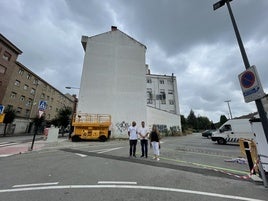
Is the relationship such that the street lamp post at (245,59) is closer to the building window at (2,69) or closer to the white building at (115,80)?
the white building at (115,80)

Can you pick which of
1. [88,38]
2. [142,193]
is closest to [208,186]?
[142,193]

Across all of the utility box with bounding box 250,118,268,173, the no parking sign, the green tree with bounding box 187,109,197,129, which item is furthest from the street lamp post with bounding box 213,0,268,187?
the green tree with bounding box 187,109,197,129

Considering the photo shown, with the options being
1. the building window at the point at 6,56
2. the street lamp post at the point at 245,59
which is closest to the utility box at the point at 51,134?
the street lamp post at the point at 245,59

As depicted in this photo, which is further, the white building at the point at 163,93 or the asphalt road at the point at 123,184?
the white building at the point at 163,93

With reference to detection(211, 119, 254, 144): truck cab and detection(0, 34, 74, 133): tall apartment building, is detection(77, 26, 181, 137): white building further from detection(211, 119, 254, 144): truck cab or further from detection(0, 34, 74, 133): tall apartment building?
detection(0, 34, 74, 133): tall apartment building

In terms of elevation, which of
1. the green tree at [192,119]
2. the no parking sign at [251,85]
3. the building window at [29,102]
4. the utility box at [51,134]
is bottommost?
the utility box at [51,134]

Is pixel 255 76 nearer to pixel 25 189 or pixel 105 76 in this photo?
pixel 25 189

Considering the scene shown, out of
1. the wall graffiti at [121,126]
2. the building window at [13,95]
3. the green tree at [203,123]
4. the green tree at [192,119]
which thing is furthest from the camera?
the green tree at [203,123]

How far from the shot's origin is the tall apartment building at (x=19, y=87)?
95.6ft

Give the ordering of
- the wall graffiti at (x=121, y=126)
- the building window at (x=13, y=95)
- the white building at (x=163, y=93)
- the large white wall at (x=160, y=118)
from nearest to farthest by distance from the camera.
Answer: the wall graffiti at (x=121, y=126) < the large white wall at (x=160, y=118) < the building window at (x=13, y=95) < the white building at (x=163, y=93)

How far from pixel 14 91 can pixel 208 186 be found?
133 ft

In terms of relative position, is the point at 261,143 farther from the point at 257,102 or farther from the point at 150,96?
the point at 150,96

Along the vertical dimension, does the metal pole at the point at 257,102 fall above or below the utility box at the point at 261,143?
above

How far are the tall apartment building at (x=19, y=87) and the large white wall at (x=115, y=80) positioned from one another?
17.9 meters
